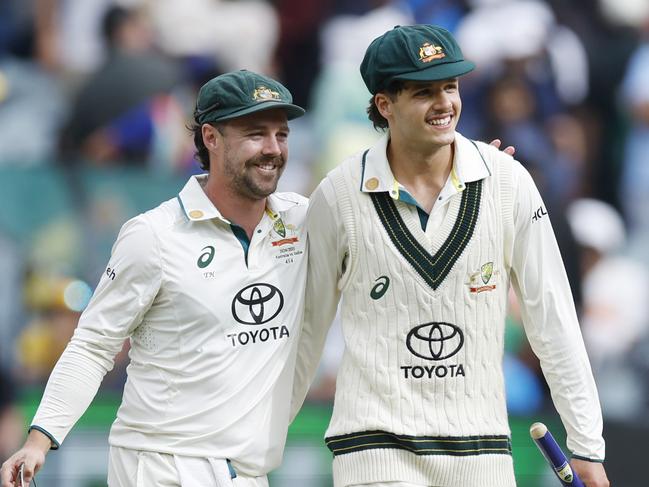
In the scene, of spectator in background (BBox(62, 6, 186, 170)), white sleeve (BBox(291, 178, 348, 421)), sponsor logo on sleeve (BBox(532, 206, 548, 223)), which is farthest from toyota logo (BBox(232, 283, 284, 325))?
spectator in background (BBox(62, 6, 186, 170))

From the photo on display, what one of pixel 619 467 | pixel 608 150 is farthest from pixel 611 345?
pixel 608 150

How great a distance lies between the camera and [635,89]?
386 inches

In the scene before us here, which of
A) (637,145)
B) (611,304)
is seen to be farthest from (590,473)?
(637,145)

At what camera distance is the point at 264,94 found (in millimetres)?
4887

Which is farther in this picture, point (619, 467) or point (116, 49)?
point (116, 49)

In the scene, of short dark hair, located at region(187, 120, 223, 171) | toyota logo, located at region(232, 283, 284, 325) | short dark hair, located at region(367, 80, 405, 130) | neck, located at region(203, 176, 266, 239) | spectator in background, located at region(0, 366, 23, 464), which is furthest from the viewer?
spectator in background, located at region(0, 366, 23, 464)

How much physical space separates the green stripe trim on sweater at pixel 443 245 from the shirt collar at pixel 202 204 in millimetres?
424

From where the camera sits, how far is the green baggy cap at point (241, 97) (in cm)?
487

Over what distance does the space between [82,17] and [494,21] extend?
2.76m

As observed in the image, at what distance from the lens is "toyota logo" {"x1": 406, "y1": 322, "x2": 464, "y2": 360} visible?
463cm

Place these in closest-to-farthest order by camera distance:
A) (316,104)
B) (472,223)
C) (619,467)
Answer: (472,223) → (619,467) → (316,104)

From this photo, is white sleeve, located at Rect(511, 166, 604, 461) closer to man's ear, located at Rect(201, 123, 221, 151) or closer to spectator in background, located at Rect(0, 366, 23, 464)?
man's ear, located at Rect(201, 123, 221, 151)

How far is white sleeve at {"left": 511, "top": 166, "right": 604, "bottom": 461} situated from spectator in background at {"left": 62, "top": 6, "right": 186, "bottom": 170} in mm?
5006

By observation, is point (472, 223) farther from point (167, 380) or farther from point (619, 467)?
point (619, 467)
